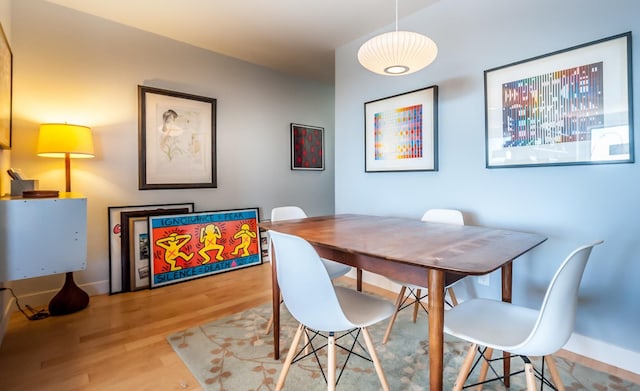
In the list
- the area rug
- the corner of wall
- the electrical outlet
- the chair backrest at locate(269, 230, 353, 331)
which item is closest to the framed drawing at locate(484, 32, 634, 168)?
the electrical outlet

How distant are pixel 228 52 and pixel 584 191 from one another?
3.43 meters

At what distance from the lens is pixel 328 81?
4.38 metres

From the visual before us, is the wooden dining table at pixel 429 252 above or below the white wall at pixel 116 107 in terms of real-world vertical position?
below

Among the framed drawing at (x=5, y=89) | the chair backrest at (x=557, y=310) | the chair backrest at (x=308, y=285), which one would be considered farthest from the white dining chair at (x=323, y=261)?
the framed drawing at (x=5, y=89)

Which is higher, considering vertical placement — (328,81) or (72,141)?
(328,81)

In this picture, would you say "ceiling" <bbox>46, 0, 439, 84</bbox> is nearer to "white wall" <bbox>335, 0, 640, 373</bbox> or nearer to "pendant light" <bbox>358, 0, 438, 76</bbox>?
"white wall" <bbox>335, 0, 640, 373</bbox>

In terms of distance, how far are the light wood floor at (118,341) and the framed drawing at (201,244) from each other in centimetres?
23

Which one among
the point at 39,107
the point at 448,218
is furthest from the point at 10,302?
the point at 448,218

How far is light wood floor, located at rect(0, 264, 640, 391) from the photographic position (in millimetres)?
1560

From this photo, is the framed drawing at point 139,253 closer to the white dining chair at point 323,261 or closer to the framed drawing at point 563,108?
the white dining chair at point 323,261

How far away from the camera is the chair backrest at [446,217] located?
2.04 meters

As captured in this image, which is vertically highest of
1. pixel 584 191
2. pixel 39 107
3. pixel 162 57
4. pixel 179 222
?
pixel 162 57

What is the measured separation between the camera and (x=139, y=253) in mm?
2859

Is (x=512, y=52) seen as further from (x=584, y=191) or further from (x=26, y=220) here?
(x=26, y=220)
